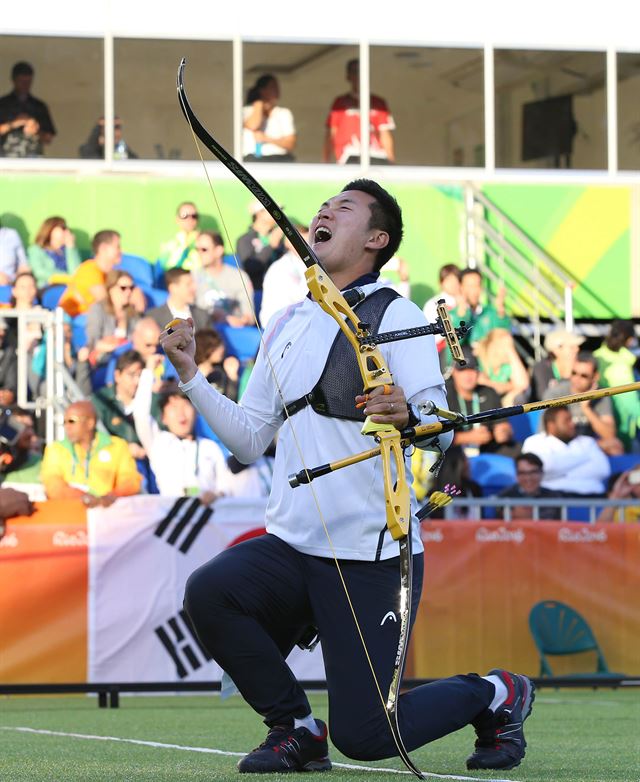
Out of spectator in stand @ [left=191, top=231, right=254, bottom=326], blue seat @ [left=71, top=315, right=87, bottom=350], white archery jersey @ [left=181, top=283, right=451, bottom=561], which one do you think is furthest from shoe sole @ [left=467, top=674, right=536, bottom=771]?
blue seat @ [left=71, top=315, right=87, bottom=350]

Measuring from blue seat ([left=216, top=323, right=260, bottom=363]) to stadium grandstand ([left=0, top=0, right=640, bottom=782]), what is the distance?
3 cm

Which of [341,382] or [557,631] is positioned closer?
[341,382]

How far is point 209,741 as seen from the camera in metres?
7.75

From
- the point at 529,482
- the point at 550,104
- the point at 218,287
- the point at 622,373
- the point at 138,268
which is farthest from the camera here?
the point at 550,104

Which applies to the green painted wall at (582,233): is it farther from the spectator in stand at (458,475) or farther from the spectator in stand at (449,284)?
the spectator in stand at (458,475)

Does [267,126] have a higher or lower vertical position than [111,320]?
higher

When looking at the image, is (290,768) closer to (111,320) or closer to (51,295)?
(111,320)

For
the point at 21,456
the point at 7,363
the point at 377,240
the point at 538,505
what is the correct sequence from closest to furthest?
the point at 377,240 < the point at 538,505 < the point at 21,456 < the point at 7,363

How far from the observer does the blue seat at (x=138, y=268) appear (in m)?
16.7

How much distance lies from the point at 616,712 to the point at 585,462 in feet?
17.1

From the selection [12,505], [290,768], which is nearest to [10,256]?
[12,505]

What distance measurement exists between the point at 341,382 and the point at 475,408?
9964mm

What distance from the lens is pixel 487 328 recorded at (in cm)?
1664

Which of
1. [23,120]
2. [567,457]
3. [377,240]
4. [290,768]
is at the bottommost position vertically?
[290,768]
